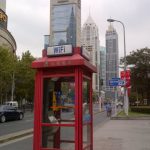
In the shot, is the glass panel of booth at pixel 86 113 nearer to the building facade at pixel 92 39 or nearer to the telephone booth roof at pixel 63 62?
the telephone booth roof at pixel 63 62

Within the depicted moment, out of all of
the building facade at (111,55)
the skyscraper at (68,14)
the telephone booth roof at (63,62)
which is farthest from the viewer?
the building facade at (111,55)

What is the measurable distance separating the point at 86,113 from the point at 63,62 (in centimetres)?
134

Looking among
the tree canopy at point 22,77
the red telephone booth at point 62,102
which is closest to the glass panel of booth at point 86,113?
the red telephone booth at point 62,102

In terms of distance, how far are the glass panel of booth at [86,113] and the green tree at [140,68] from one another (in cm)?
4810

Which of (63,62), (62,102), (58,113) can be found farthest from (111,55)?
(63,62)

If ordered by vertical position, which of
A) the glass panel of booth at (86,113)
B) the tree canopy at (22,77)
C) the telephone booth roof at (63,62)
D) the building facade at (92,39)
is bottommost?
the glass panel of booth at (86,113)

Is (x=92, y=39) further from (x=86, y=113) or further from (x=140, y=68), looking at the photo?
(x=86, y=113)

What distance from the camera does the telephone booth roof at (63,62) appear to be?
7.71 m

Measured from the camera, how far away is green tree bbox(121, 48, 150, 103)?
185 ft

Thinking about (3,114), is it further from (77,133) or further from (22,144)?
(77,133)

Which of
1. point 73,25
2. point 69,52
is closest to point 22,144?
point 69,52

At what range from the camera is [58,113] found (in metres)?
8.55

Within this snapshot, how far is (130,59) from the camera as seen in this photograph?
188 feet

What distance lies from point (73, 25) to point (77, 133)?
49.5m
